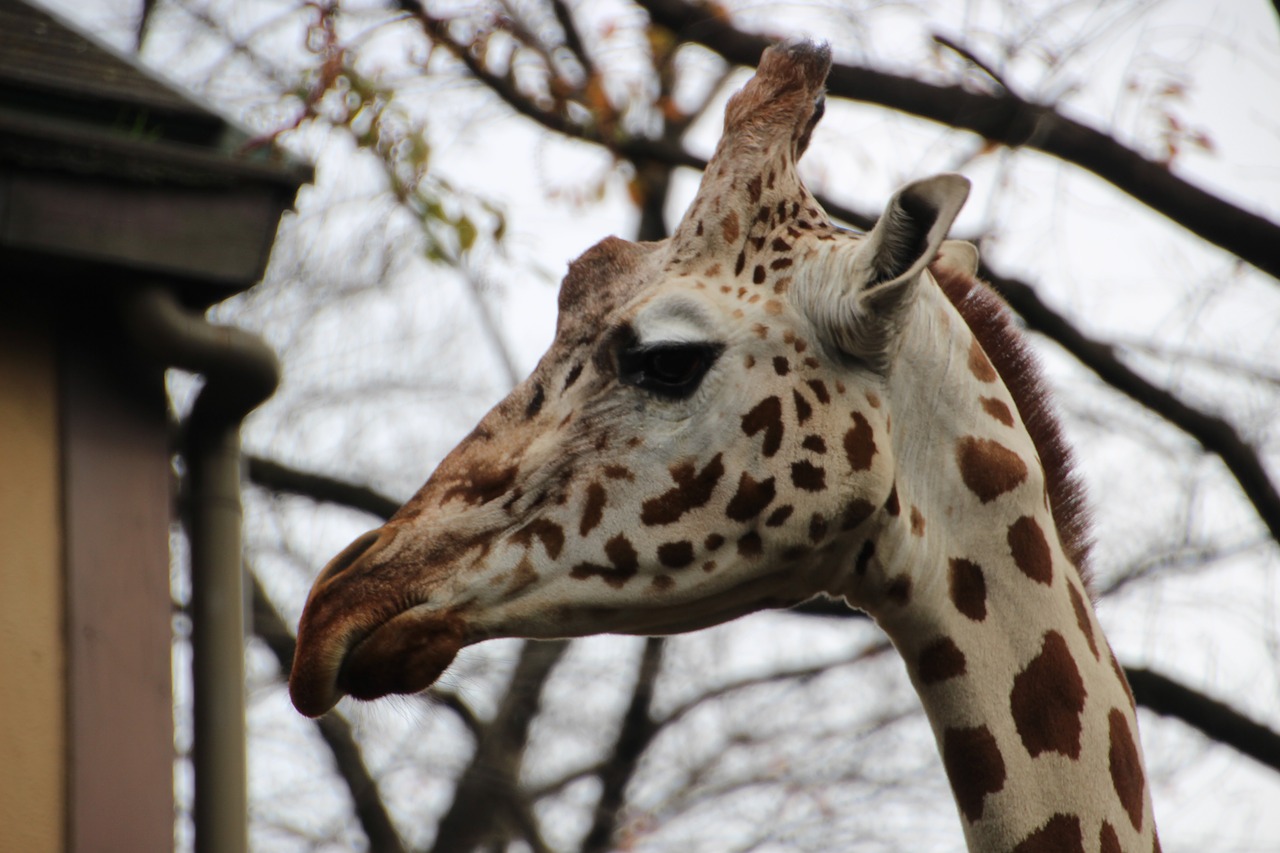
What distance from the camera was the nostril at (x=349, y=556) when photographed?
295 cm

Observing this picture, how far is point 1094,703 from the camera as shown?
3.04m

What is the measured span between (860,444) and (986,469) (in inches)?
12.7

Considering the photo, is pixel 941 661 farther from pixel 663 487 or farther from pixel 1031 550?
pixel 663 487

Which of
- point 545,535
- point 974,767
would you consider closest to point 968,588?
point 974,767

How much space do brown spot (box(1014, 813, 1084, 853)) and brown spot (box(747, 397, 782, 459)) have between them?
2.80ft

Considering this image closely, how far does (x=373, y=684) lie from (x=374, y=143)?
3983 millimetres

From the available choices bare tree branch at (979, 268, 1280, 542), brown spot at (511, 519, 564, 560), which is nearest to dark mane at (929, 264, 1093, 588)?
brown spot at (511, 519, 564, 560)

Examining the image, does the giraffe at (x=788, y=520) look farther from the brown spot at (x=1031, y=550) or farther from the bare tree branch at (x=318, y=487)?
the bare tree branch at (x=318, y=487)

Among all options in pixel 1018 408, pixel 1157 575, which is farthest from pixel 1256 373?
pixel 1018 408

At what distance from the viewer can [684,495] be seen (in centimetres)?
294

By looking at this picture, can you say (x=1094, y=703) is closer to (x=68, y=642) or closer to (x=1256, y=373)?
(x=68, y=642)

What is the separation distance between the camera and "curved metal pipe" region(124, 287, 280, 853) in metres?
4.62

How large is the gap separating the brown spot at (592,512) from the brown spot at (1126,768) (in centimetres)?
108

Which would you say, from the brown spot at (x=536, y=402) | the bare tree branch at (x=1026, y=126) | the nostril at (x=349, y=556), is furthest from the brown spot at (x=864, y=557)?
the bare tree branch at (x=1026, y=126)
